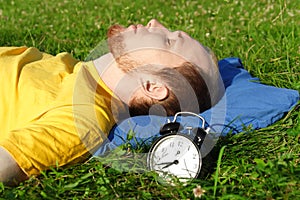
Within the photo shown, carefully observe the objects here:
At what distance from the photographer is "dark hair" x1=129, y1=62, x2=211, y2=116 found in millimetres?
3734

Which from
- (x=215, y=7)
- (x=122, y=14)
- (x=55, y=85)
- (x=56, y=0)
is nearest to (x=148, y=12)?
(x=122, y=14)

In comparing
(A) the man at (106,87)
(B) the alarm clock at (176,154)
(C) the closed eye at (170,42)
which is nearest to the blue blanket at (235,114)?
(A) the man at (106,87)

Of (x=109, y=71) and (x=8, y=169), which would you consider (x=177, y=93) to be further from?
(x=8, y=169)

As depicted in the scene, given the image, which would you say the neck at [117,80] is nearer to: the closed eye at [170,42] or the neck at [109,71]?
the neck at [109,71]

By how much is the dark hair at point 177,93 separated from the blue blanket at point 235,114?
0.27 feet

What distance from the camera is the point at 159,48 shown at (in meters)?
3.74

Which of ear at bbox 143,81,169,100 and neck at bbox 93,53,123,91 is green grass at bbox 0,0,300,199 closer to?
ear at bbox 143,81,169,100

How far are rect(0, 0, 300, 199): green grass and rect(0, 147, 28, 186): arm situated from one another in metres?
0.06

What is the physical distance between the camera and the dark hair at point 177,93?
3.73 metres

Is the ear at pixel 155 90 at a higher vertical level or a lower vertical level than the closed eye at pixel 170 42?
lower

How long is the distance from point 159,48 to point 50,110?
745mm

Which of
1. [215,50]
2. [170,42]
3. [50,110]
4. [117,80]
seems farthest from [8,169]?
[215,50]

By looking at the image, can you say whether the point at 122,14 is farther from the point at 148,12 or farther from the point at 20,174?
the point at 20,174

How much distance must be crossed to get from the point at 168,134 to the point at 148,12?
165 inches
